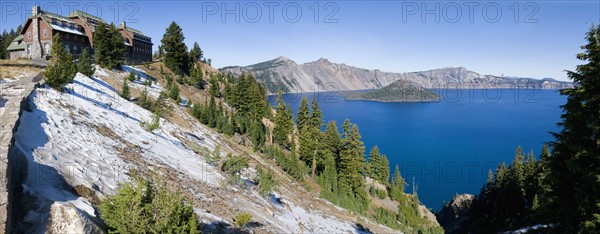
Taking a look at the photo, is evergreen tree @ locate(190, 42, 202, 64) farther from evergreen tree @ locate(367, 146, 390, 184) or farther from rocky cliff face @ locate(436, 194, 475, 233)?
rocky cliff face @ locate(436, 194, 475, 233)

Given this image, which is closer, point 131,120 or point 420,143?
point 131,120

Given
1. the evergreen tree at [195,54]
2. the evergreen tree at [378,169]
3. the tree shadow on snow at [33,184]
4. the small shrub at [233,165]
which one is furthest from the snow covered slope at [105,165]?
the evergreen tree at [195,54]

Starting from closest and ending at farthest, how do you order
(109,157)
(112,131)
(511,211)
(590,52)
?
(590,52), (109,157), (112,131), (511,211)

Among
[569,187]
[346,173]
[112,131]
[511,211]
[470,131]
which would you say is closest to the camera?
[569,187]

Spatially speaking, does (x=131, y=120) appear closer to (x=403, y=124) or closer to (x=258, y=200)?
(x=258, y=200)

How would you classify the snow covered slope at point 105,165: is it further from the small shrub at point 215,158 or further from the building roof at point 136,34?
the building roof at point 136,34

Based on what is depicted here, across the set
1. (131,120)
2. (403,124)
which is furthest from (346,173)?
(403,124)
